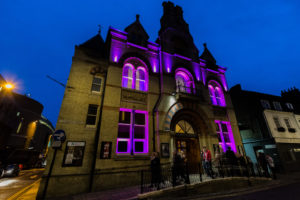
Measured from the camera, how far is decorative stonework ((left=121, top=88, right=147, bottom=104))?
10.9 m

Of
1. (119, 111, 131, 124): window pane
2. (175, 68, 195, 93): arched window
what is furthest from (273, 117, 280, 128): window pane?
(119, 111, 131, 124): window pane

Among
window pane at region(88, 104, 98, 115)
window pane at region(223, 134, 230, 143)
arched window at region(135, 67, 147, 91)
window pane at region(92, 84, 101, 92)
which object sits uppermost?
arched window at region(135, 67, 147, 91)

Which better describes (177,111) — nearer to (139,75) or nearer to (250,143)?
(139,75)

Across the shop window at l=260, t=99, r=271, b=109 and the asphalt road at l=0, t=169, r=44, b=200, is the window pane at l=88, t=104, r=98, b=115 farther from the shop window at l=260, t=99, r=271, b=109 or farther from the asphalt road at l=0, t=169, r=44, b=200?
the shop window at l=260, t=99, r=271, b=109

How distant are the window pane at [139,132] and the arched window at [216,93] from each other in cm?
948

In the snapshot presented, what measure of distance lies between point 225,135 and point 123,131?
10940mm

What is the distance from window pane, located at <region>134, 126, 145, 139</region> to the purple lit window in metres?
8.30

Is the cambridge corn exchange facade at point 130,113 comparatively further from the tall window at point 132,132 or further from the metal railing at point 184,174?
the metal railing at point 184,174

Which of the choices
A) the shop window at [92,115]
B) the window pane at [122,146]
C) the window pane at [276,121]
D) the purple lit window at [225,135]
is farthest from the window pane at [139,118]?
the window pane at [276,121]

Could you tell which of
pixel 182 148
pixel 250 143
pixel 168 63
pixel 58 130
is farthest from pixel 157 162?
pixel 250 143

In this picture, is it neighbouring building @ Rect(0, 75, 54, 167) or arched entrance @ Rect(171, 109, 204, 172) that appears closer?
arched entrance @ Rect(171, 109, 204, 172)

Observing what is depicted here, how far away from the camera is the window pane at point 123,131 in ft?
32.8

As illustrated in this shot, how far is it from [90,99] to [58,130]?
115 inches

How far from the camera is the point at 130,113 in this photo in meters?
10.8
